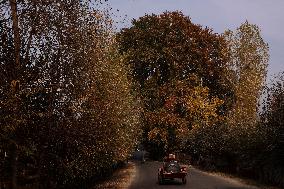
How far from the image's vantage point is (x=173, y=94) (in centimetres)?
6291

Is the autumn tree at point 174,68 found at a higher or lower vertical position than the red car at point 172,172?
higher

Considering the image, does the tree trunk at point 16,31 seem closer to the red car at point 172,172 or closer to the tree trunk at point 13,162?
the tree trunk at point 13,162

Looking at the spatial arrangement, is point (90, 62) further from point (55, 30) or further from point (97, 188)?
point (97, 188)

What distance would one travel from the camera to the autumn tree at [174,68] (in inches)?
2456

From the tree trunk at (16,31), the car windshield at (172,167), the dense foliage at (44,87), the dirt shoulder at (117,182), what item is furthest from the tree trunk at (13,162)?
the car windshield at (172,167)

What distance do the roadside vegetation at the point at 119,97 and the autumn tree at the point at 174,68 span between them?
14 centimetres

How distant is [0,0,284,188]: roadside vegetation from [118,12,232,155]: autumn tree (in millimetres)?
144

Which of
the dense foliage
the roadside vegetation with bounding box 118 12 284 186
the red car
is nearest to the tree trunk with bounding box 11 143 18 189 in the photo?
the dense foliage

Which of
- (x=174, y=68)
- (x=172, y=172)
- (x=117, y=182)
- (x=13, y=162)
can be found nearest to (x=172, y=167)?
(x=172, y=172)

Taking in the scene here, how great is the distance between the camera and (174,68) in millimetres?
A: 63031

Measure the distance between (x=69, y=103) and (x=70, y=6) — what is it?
11.1 ft

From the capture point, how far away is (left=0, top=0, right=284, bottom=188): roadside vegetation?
15453mm

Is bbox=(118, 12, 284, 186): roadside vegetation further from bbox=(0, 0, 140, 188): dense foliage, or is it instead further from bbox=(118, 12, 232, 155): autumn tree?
bbox=(0, 0, 140, 188): dense foliage

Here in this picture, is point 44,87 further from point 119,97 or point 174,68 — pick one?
point 174,68
